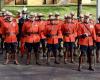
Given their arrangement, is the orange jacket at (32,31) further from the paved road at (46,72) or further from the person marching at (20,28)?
the paved road at (46,72)

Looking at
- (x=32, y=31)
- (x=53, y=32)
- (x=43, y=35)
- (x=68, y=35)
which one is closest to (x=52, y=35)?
(x=53, y=32)

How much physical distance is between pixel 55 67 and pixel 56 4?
2241 cm

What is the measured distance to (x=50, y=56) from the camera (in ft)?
75.4

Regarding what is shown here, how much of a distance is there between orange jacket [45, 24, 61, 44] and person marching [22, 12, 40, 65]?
1.43 ft

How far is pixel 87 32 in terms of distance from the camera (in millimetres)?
20188

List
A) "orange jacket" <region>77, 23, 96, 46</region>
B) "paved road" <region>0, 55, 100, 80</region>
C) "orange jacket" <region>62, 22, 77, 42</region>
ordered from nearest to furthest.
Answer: "paved road" <region>0, 55, 100, 80</region> → "orange jacket" <region>77, 23, 96, 46</region> → "orange jacket" <region>62, 22, 77, 42</region>

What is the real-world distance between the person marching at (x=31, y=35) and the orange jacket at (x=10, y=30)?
36 cm

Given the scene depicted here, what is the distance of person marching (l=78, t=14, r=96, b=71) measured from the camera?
2012cm

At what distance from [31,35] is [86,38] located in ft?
7.70

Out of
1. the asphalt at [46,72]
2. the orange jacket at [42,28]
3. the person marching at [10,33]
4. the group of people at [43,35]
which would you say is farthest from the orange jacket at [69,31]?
the person marching at [10,33]

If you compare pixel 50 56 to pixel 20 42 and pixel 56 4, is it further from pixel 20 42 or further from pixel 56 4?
pixel 56 4

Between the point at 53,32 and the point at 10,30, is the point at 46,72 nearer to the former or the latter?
the point at 53,32

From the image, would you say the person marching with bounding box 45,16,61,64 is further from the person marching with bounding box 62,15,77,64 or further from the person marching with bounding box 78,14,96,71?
the person marching with bounding box 78,14,96,71

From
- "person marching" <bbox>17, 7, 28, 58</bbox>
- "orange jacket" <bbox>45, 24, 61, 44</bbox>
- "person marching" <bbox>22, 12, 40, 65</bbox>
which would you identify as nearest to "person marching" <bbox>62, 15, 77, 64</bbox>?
"orange jacket" <bbox>45, 24, 61, 44</bbox>
